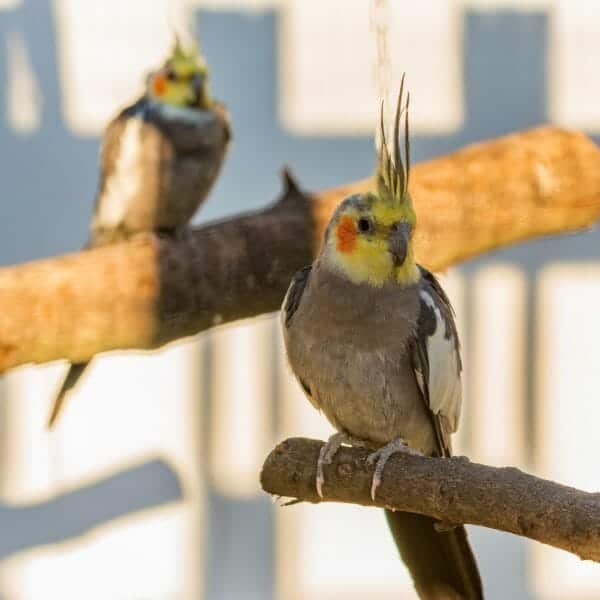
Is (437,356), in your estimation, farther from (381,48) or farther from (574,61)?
(574,61)

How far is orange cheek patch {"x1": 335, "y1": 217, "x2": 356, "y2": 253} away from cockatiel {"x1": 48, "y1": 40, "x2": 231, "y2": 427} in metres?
0.85

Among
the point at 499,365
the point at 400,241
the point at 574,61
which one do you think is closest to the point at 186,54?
the point at 574,61

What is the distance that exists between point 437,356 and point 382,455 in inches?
6.4

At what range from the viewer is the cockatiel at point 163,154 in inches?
94.1

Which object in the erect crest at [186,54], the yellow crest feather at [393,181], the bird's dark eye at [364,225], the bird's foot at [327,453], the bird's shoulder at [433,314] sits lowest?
the bird's foot at [327,453]

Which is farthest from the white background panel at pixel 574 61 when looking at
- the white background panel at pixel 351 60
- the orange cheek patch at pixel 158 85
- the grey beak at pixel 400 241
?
the grey beak at pixel 400 241

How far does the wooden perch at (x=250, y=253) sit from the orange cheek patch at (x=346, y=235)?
18.9 inches

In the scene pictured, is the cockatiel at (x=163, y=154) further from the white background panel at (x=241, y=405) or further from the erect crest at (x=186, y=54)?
the white background panel at (x=241, y=405)

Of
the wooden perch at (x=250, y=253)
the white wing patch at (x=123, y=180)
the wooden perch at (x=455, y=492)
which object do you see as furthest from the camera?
the white wing patch at (x=123, y=180)

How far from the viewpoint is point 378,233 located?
1.52 metres

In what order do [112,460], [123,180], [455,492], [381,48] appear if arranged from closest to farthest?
[455,492]
[381,48]
[123,180]
[112,460]

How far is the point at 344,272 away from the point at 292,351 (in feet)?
0.46

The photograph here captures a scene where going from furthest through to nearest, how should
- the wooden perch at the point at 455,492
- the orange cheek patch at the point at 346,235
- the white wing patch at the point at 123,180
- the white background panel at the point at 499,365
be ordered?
1. the white background panel at the point at 499,365
2. the white wing patch at the point at 123,180
3. the orange cheek patch at the point at 346,235
4. the wooden perch at the point at 455,492

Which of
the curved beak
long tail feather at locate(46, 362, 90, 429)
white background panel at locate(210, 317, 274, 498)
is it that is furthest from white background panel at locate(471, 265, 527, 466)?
long tail feather at locate(46, 362, 90, 429)
